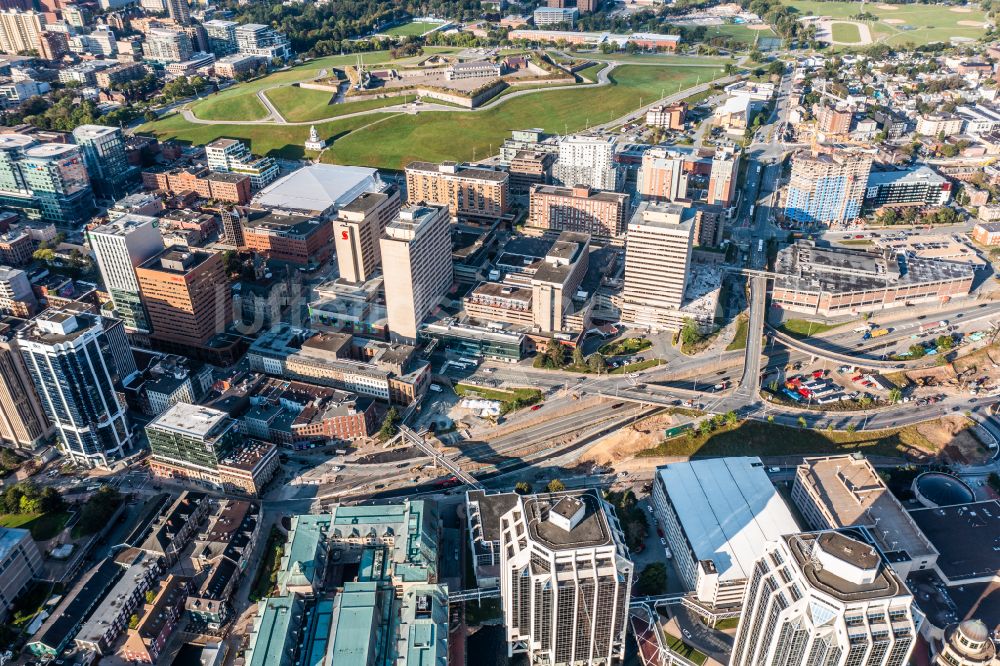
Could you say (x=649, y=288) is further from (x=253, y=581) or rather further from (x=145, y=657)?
(x=145, y=657)

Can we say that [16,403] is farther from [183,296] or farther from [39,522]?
[183,296]

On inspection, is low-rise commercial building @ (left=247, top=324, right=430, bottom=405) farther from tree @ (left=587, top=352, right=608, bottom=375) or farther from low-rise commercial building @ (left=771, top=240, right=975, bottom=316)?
low-rise commercial building @ (left=771, top=240, right=975, bottom=316)

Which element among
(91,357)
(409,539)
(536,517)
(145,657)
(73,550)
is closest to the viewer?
(536,517)

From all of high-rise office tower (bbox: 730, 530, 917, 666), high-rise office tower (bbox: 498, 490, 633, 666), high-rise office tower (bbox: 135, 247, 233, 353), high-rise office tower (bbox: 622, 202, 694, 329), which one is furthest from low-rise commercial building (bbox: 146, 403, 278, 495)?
high-rise office tower (bbox: 730, 530, 917, 666)

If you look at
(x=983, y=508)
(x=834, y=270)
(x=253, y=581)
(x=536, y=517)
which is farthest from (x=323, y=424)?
(x=834, y=270)

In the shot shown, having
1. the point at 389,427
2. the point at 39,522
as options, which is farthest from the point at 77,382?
the point at 389,427
